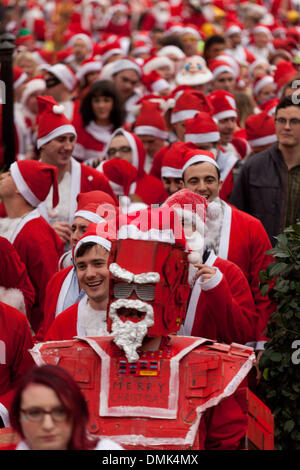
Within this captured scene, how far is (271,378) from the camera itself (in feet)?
17.6

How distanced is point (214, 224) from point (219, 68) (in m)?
6.18

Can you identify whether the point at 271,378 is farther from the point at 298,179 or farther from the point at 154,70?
the point at 154,70

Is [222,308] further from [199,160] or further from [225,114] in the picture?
[225,114]

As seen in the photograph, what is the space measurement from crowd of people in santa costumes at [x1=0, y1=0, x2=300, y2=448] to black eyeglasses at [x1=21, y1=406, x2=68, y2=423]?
142 cm

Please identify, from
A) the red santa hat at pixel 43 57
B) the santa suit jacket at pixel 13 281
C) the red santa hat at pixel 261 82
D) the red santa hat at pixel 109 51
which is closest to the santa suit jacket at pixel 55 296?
the santa suit jacket at pixel 13 281

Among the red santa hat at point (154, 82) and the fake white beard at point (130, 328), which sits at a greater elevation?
the red santa hat at point (154, 82)

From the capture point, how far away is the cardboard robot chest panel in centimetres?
432

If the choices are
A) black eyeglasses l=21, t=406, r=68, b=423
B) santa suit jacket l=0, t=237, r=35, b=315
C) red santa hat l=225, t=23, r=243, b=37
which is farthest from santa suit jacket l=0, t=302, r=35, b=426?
red santa hat l=225, t=23, r=243, b=37

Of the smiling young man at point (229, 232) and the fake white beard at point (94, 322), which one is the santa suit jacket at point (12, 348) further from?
the smiling young man at point (229, 232)

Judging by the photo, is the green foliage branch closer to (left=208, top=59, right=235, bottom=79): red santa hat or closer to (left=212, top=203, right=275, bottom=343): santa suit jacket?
(left=212, top=203, right=275, bottom=343): santa suit jacket

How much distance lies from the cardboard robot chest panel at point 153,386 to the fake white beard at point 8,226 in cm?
213

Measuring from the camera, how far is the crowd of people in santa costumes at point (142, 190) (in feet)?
17.3

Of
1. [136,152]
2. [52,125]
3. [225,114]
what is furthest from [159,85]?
[52,125]

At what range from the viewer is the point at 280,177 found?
7227 millimetres
